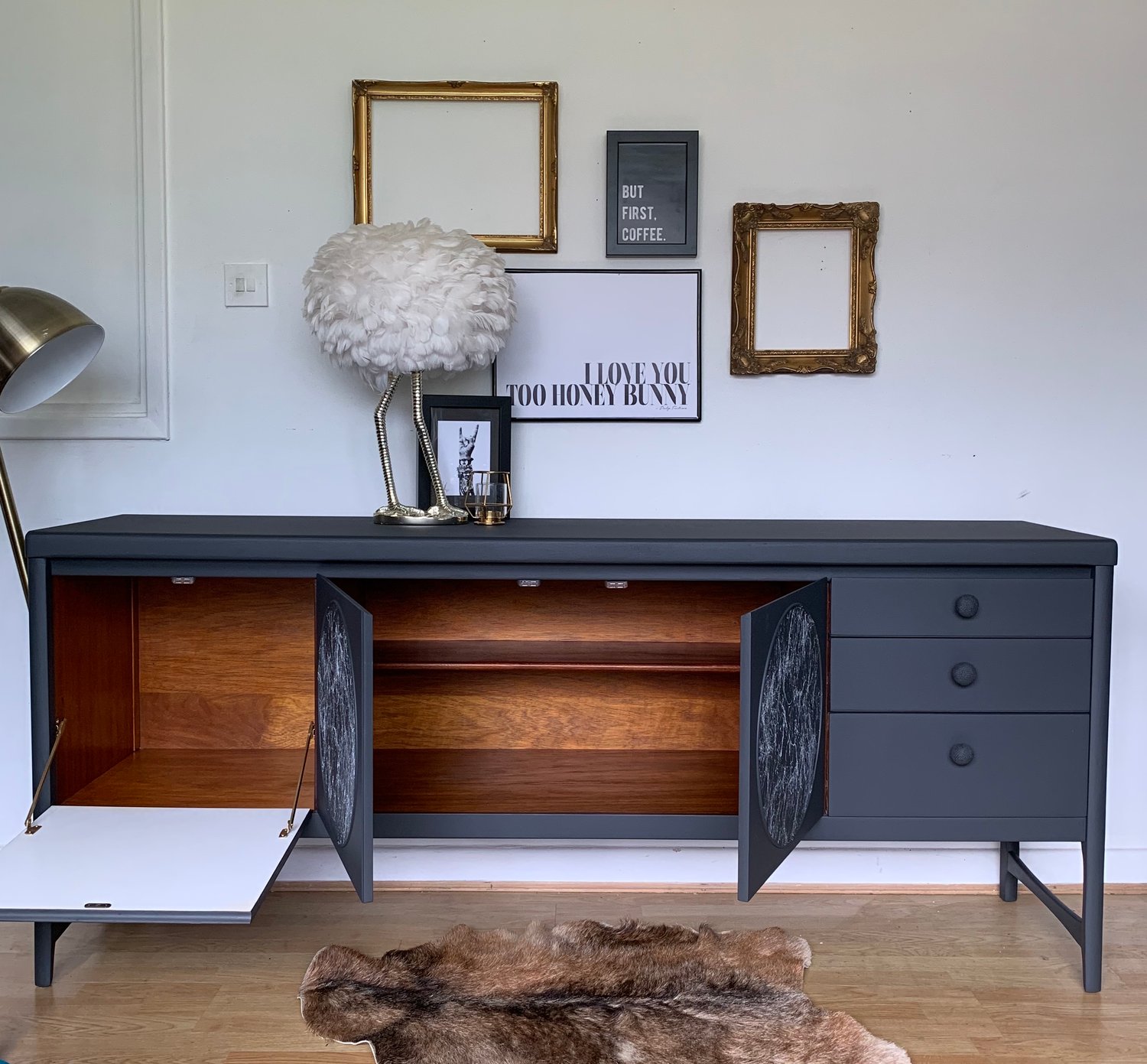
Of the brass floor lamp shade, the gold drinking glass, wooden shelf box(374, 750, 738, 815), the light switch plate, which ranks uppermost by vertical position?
the light switch plate

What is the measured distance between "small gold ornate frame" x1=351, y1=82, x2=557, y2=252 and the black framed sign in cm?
14

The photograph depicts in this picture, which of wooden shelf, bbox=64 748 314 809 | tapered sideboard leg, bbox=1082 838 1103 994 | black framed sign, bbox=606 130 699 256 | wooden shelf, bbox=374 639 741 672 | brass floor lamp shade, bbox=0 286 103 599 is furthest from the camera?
black framed sign, bbox=606 130 699 256

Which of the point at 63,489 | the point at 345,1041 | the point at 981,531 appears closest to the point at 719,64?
the point at 981,531

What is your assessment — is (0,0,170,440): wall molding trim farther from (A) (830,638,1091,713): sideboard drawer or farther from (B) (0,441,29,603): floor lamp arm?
(A) (830,638,1091,713): sideboard drawer

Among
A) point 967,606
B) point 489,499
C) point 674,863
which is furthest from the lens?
point 674,863

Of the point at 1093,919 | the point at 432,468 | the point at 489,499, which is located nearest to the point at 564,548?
the point at 489,499

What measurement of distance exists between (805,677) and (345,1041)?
1044mm

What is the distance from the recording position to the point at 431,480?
2.11m

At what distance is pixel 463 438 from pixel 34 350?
0.87m

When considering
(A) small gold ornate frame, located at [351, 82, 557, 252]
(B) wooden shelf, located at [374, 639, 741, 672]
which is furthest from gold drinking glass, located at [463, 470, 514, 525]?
(A) small gold ornate frame, located at [351, 82, 557, 252]

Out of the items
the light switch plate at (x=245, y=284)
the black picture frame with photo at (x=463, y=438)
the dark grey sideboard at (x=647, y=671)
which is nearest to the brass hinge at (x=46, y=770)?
the dark grey sideboard at (x=647, y=671)

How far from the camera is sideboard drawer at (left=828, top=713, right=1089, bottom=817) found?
1.83m

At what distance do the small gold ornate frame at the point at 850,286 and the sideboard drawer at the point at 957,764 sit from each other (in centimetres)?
87

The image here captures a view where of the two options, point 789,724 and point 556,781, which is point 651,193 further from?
point 556,781
